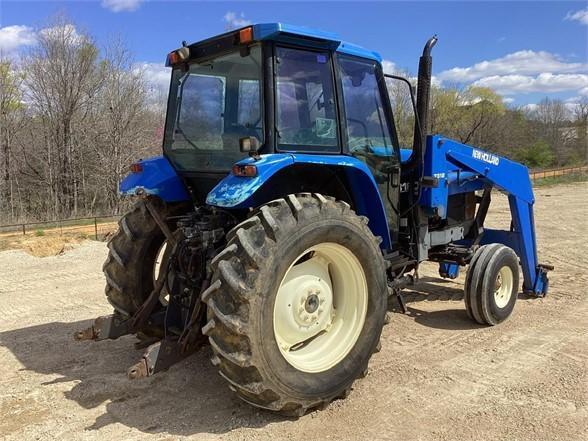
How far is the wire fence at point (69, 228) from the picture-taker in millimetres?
11969

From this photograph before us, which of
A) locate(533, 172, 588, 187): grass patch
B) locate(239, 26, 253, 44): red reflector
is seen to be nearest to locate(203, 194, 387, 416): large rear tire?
locate(239, 26, 253, 44): red reflector

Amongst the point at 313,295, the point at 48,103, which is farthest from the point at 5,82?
the point at 313,295

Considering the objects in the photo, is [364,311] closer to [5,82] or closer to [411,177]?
[411,177]

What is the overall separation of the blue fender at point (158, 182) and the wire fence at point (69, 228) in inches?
288

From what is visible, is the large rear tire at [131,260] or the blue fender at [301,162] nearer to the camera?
the blue fender at [301,162]

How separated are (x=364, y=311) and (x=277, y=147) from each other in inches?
51.4

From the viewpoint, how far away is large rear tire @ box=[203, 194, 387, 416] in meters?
3.00

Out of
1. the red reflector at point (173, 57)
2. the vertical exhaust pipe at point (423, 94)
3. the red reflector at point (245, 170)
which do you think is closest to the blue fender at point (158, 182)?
the red reflector at point (173, 57)

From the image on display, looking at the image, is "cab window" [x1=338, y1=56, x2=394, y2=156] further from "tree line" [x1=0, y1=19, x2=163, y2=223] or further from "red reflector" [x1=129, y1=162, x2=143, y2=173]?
"tree line" [x1=0, y1=19, x2=163, y2=223]

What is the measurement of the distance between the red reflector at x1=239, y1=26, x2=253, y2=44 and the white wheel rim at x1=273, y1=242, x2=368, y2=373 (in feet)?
4.68

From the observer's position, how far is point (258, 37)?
338 centimetres

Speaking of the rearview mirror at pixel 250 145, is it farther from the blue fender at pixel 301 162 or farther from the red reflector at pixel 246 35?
the red reflector at pixel 246 35

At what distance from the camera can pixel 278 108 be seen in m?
3.52

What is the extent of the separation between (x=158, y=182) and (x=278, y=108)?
4.05 feet
